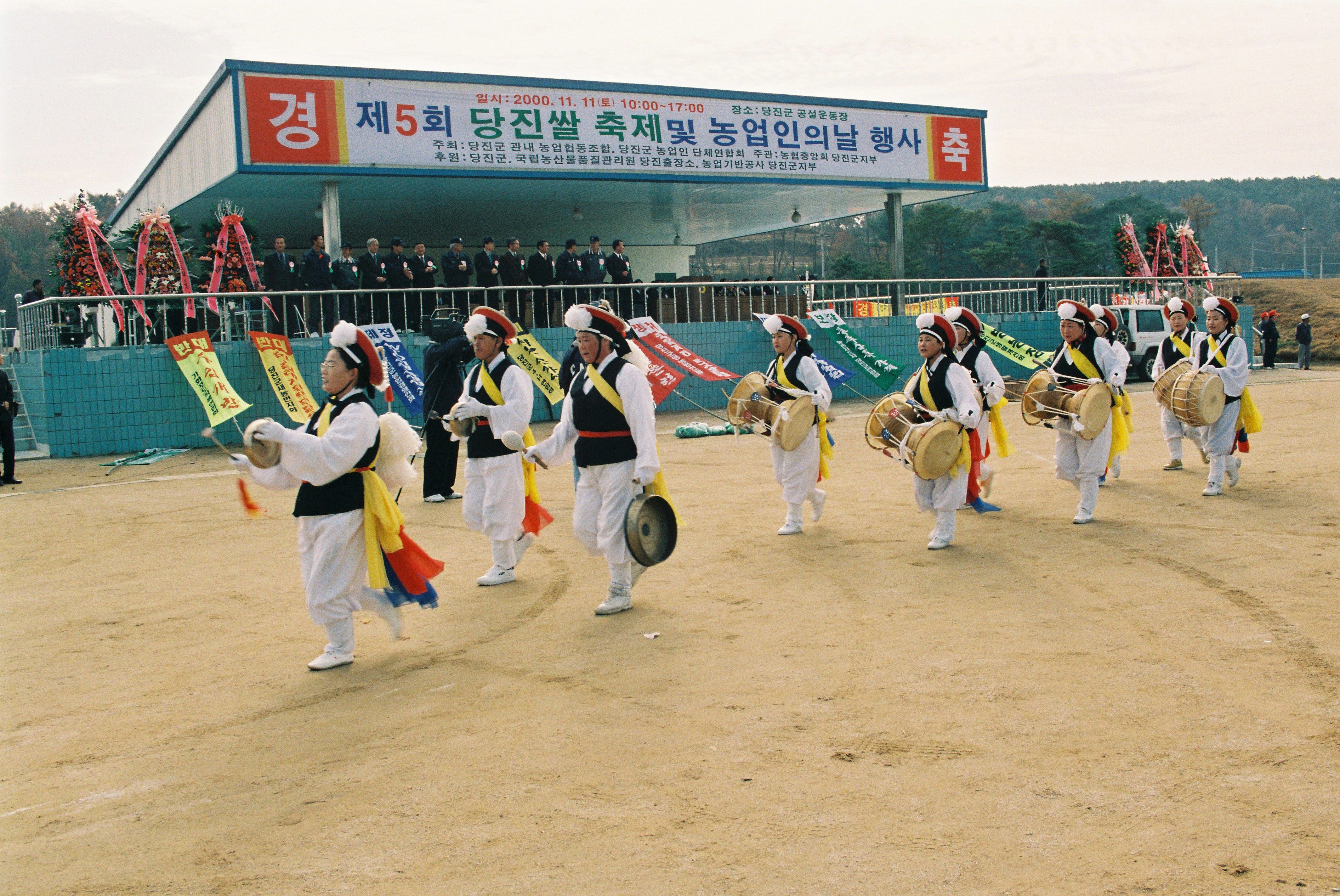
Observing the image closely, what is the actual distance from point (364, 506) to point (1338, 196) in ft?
336

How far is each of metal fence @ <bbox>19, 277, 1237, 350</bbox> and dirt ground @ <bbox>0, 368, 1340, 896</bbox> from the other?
7197 mm

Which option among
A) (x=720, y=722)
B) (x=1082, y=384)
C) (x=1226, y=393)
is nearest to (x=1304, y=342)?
(x=1226, y=393)

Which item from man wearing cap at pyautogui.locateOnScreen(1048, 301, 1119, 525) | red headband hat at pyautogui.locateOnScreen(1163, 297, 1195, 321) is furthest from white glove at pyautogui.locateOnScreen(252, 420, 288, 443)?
red headband hat at pyautogui.locateOnScreen(1163, 297, 1195, 321)

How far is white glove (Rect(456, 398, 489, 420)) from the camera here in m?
6.99

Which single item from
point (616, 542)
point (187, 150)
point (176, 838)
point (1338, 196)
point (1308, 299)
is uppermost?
point (1338, 196)

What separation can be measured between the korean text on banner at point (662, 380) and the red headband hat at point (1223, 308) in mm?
7144

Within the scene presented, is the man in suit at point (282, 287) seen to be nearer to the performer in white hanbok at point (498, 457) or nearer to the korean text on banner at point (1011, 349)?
the performer in white hanbok at point (498, 457)

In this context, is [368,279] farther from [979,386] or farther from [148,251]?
[979,386]

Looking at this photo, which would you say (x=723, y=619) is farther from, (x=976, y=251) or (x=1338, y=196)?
A: (x=1338, y=196)

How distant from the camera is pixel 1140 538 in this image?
814 cm

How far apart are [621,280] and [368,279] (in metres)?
4.50

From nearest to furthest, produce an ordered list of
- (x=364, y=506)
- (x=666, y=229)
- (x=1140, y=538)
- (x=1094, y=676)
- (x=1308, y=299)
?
(x=1094, y=676)
(x=364, y=506)
(x=1140, y=538)
(x=666, y=229)
(x=1308, y=299)

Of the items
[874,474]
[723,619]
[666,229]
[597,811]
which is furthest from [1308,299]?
[597,811]

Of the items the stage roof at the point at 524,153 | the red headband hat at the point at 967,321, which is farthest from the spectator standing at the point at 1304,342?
the red headband hat at the point at 967,321
